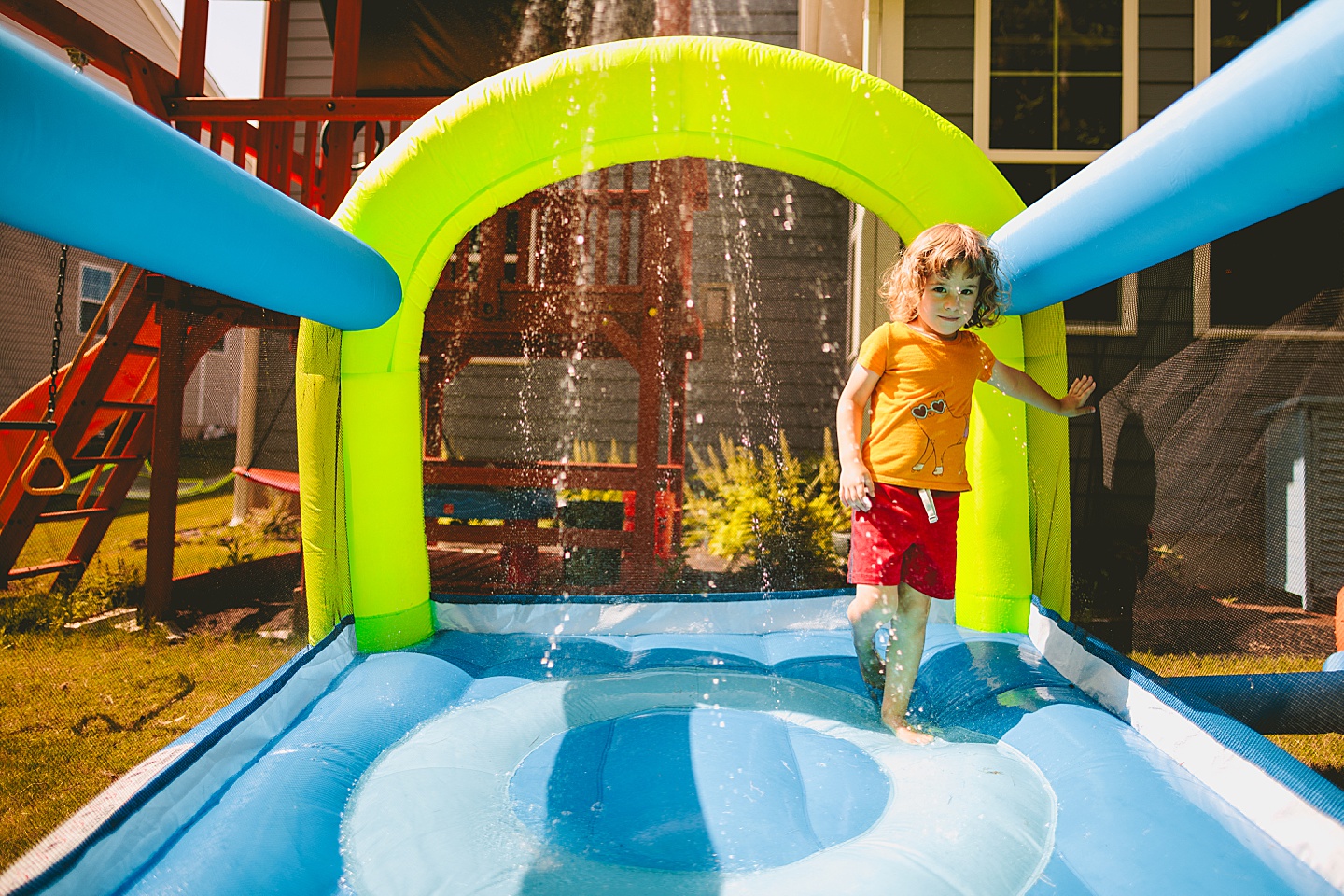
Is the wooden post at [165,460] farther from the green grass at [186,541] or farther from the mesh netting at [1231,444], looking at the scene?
the mesh netting at [1231,444]

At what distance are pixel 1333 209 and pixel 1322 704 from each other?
1.28 metres

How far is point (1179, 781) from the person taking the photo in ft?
5.40

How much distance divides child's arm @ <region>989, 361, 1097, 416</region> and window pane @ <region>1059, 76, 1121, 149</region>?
325 cm

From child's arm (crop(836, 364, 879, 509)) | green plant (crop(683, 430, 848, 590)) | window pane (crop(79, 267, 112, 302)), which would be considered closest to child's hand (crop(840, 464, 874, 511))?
child's arm (crop(836, 364, 879, 509))

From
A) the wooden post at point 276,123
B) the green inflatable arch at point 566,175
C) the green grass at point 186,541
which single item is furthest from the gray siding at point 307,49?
the green inflatable arch at point 566,175

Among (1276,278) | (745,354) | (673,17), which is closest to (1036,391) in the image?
(1276,278)

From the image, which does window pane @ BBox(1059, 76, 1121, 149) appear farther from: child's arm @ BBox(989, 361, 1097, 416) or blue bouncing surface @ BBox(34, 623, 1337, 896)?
blue bouncing surface @ BBox(34, 623, 1337, 896)

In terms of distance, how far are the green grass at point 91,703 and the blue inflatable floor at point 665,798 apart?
458 mm

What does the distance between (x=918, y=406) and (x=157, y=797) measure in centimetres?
199

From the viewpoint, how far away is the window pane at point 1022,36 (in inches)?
192

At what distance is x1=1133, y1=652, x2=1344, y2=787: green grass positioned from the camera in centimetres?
229

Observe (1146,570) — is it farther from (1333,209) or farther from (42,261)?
(42,261)

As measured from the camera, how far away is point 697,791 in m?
1.66

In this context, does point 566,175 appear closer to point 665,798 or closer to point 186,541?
point 665,798
